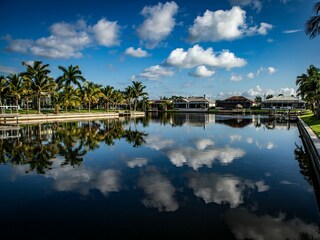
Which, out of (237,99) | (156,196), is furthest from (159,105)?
(156,196)

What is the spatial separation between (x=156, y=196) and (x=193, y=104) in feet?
347

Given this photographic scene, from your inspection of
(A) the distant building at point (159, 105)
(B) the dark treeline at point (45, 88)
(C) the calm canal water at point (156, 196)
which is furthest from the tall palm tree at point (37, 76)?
(A) the distant building at point (159, 105)

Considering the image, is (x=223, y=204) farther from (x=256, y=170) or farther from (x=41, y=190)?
(x=41, y=190)

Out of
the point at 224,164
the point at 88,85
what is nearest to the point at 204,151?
the point at 224,164

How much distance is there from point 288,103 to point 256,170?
3523 inches

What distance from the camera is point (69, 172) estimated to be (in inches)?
Result: 463

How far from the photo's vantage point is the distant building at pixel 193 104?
110 meters

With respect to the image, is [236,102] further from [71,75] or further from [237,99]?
[71,75]

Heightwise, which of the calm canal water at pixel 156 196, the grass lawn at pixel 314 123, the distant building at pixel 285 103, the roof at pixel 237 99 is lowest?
the calm canal water at pixel 156 196

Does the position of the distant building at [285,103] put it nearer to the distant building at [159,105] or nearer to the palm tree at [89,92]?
the distant building at [159,105]

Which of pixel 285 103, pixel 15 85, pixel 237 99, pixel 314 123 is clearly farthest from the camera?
pixel 237 99

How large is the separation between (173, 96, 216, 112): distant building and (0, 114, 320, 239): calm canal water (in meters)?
94.6

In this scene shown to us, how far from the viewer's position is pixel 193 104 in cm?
11294

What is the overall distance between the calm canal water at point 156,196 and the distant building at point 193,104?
3726 inches
